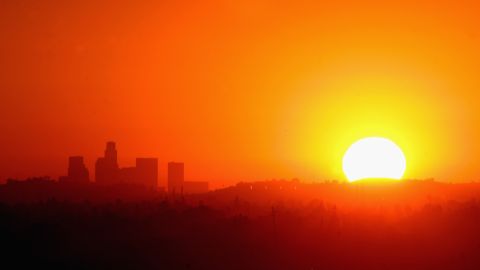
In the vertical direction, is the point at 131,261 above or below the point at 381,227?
below

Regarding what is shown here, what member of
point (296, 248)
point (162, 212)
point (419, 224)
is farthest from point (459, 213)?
point (162, 212)

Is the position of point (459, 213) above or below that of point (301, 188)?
below

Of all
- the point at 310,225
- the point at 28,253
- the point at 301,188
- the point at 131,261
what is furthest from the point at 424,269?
the point at 301,188

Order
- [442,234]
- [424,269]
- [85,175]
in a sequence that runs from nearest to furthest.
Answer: [424,269] → [442,234] → [85,175]

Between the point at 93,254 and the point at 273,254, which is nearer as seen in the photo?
the point at 93,254

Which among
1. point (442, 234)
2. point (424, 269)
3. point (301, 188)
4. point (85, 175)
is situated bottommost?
point (424, 269)

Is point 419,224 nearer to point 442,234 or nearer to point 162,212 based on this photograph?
point 442,234

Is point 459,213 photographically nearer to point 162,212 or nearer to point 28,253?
point 162,212

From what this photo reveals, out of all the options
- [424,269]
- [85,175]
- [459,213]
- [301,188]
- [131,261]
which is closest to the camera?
[131,261]

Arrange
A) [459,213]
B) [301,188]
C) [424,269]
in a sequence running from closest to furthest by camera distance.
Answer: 1. [424,269]
2. [459,213]
3. [301,188]
